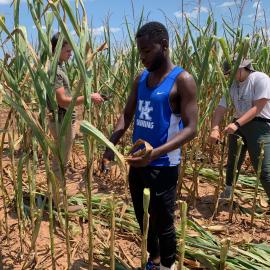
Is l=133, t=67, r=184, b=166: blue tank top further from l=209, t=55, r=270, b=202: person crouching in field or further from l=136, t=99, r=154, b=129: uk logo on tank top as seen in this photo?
l=209, t=55, r=270, b=202: person crouching in field

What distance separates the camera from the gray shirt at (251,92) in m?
2.16

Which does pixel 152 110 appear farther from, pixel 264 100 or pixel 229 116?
pixel 229 116

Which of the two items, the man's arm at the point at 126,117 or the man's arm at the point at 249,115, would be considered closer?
the man's arm at the point at 126,117

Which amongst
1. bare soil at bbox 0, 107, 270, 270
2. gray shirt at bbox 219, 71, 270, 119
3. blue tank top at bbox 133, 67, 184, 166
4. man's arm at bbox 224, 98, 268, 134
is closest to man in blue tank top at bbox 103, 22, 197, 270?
blue tank top at bbox 133, 67, 184, 166

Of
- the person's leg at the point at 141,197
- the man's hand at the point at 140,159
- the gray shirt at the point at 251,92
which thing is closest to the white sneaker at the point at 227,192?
the gray shirt at the point at 251,92

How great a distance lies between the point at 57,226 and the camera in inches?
84.1

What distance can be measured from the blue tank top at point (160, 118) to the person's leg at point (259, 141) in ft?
3.10

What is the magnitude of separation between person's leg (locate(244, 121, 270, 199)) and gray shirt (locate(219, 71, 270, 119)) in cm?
7

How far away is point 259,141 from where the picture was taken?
226 centimetres

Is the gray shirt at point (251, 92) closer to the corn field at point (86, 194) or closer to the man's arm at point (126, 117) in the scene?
the corn field at point (86, 194)

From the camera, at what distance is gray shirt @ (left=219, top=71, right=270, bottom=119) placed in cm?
216

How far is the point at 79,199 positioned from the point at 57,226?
31 centimetres

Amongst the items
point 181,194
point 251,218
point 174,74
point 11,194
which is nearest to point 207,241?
point 251,218

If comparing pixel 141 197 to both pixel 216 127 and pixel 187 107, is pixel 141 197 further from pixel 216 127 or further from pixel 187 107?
pixel 216 127
